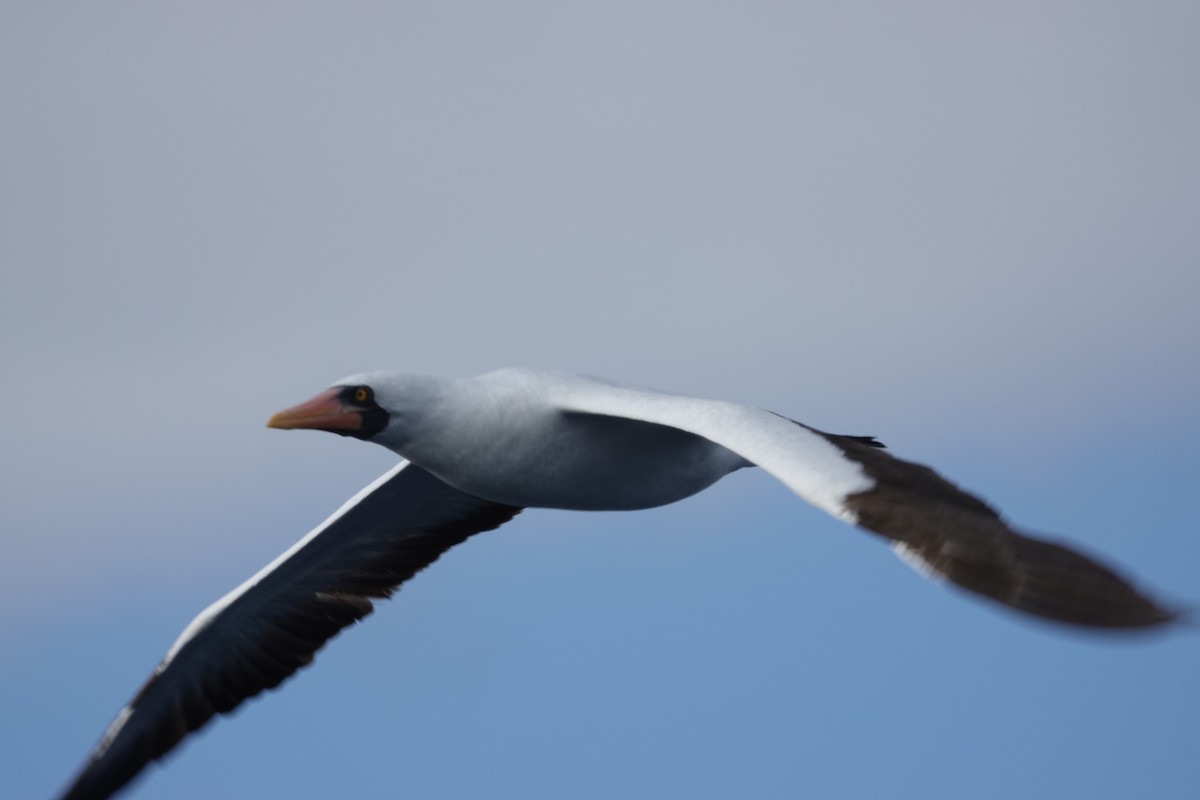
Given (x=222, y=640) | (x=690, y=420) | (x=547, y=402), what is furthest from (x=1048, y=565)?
(x=222, y=640)

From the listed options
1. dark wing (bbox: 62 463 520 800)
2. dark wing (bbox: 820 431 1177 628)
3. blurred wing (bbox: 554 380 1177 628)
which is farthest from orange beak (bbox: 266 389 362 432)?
dark wing (bbox: 820 431 1177 628)

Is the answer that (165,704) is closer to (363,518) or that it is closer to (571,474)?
(363,518)

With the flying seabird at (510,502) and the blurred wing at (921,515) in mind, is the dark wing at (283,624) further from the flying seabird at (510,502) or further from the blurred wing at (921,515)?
the blurred wing at (921,515)

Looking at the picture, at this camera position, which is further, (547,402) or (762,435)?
(547,402)

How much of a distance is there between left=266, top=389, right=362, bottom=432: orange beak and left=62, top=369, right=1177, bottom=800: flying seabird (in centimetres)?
1

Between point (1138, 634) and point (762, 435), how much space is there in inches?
Answer: 124

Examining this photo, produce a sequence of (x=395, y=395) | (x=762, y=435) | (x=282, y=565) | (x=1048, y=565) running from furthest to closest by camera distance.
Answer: (x=282, y=565), (x=395, y=395), (x=762, y=435), (x=1048, y=565)

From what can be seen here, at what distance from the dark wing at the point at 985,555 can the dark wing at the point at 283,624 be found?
6.24 metres

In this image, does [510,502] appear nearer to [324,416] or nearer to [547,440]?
[547,440]

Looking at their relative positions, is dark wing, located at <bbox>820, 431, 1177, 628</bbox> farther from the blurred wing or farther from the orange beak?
the orange beak

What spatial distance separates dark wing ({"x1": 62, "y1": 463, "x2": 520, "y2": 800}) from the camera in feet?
49.3

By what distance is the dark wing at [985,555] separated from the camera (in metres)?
7.79

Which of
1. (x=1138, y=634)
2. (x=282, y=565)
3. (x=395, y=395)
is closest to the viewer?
(x=1138, y=634)

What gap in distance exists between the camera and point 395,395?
11875 millimetres
